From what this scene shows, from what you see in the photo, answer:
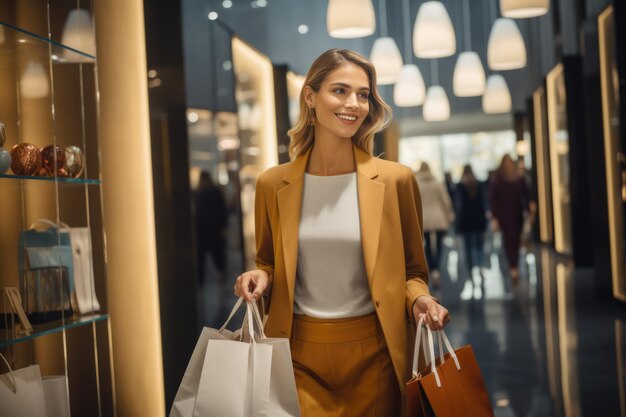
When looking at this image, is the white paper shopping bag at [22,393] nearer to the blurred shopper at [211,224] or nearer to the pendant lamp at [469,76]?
the blurred shopper at [211,224]

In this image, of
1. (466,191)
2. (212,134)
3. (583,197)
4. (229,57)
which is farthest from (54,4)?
(583,197)

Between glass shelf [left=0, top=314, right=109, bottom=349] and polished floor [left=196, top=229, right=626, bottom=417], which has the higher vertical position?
glass shelf [left=0, top=314, right=109, bottom=349]

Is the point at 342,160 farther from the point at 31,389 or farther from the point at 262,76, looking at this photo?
the point at 262,76

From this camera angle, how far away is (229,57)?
8.20 metres

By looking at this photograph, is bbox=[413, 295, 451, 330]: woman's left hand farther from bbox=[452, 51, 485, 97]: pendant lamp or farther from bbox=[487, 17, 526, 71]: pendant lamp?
bbox=[487, 17, 526, 71]: pendant lamp

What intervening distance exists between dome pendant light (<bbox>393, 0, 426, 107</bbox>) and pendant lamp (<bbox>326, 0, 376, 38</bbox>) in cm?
141

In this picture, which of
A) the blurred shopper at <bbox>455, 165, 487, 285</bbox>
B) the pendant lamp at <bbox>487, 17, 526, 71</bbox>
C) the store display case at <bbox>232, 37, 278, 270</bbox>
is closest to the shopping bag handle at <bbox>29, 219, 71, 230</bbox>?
the store display case at <bbox>232, 37, 278, 270</bbox>

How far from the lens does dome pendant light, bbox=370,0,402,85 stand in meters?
8.47

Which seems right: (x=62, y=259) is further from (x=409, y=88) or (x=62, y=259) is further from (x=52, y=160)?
(x=409, y=88)

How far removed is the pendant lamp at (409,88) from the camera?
8.59m

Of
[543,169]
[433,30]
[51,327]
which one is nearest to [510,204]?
[433,30]

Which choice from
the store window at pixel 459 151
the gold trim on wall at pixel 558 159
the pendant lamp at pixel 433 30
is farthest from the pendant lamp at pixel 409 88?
the gold trim on wall at pixel 558 159

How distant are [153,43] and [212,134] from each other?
336 cm

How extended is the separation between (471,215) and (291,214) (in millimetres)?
7537
